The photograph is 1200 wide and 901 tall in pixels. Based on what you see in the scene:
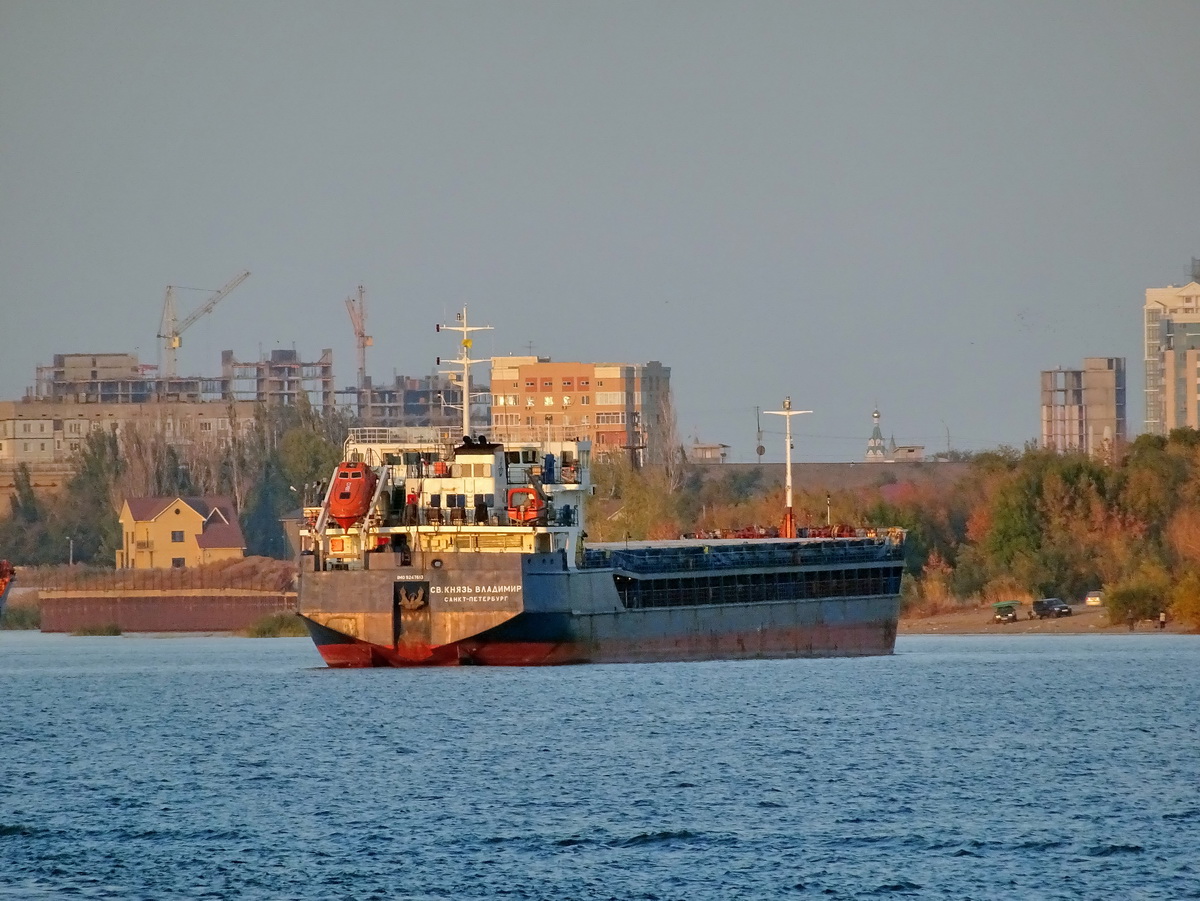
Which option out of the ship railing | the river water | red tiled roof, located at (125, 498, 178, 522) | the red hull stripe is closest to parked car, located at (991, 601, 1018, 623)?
the ship railing

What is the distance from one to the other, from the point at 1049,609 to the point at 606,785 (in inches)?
2654

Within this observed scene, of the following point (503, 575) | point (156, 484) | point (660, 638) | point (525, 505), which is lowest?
point (660, 638)

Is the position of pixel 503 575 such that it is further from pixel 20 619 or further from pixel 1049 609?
pixel 20 619

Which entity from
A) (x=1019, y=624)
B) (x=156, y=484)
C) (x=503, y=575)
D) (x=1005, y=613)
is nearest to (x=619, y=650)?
(x=503, y=575)

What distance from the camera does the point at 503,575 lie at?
2958 inches

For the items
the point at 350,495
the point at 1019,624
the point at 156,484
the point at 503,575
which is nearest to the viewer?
the point at 503,575

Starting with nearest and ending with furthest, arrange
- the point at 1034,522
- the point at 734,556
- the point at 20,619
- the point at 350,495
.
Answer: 1. the point at 350,495
2. the point at 734,556
3. the point at 1034,522
4. the point at 20,619

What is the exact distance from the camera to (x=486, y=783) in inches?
1957

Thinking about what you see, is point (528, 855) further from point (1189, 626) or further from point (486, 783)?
point (1189, 626)

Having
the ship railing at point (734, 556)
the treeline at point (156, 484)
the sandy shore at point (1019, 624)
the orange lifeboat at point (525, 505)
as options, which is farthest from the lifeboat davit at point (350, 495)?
the treeline at point (156, 484)

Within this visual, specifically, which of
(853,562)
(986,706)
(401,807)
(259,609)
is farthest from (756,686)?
(259,609)

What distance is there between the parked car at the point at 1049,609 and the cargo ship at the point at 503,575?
27.1 metres

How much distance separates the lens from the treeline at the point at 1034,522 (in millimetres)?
117750

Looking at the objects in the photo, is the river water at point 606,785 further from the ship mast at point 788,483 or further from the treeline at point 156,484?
the treeline at point 156,484
